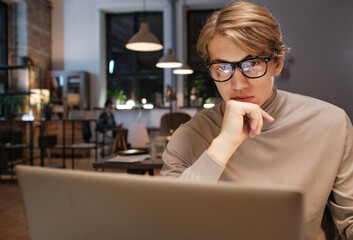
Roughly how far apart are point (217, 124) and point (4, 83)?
788 cm

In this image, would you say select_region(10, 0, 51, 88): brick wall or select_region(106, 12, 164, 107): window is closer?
select_region(10, 0, 51, 88): brick wall

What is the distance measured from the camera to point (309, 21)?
11.5ft

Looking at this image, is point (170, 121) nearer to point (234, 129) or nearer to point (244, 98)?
point (244, 98)

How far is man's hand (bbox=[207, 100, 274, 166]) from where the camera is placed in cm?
73

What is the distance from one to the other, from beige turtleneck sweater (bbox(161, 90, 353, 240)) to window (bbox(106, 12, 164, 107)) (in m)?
7.85

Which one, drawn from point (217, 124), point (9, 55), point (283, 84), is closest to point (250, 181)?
point (217, 124)

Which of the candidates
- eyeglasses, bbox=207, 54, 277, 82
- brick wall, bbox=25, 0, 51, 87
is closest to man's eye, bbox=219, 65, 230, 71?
eyeglasses, bbox=207, 54, 277, 82

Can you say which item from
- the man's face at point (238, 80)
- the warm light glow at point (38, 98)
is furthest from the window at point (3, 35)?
the man's face at point (238, 80)

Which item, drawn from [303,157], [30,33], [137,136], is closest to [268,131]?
[303,157]

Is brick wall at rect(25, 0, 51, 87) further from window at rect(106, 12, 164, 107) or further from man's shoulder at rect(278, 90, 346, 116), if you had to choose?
man's shoulder at rect(278, 90, 346, 116)

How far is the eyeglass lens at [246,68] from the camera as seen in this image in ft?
2.79

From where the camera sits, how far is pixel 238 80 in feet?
2.84

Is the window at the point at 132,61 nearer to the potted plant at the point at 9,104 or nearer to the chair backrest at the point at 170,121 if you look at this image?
the potted plant at the point at 9,104

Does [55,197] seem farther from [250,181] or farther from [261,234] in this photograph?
[250,181]
